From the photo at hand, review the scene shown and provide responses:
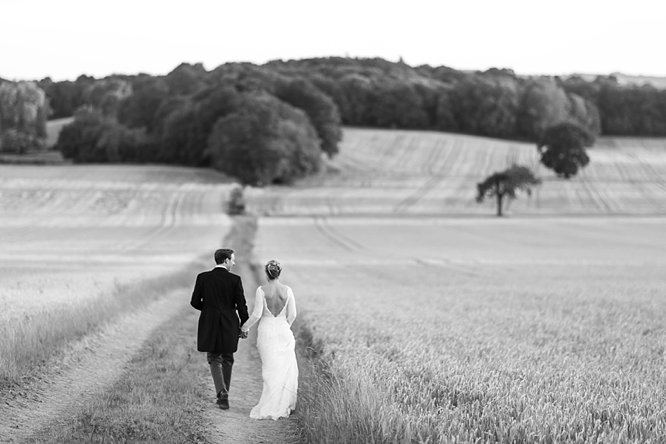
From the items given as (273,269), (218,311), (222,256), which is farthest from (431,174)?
(273,269)

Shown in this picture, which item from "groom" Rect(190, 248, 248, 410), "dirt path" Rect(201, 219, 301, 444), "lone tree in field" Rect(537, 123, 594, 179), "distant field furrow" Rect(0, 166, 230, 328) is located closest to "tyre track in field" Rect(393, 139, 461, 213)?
"lone tree in field" Rect(537, 123, 594, 179)

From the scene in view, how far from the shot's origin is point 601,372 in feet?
34.8

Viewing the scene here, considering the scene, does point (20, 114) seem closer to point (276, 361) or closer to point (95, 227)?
point (95, 227)

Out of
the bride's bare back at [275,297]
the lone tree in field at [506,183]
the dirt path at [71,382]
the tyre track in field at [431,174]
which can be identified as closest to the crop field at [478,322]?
the bride's bare back at [275,297]

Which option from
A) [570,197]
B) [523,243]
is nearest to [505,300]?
[523,243]

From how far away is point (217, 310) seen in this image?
1116cm

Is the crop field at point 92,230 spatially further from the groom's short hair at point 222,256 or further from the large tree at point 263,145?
the groom's short hair at point 222,256

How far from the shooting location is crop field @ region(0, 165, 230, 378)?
1995cm

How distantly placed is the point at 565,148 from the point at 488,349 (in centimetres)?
9211

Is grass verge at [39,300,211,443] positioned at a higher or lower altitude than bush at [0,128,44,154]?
lower

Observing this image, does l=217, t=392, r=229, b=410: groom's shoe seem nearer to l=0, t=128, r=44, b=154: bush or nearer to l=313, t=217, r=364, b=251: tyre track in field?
l=313, t=217, r=364, b=251: tyre track in field

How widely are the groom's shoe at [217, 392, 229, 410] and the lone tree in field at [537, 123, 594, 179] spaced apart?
94.5 meters

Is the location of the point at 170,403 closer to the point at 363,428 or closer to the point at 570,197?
the point at 363,428

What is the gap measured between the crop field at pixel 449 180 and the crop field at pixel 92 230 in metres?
10.8
